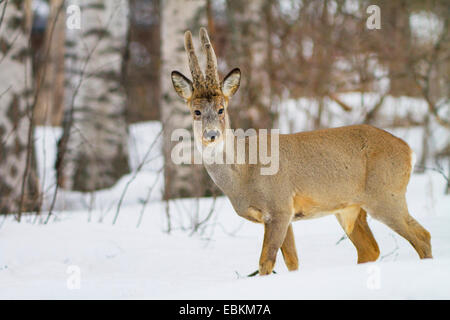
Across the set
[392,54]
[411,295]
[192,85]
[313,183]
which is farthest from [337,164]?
[392,54]

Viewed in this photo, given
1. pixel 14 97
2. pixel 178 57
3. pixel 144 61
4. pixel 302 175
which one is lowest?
pixel 302 175

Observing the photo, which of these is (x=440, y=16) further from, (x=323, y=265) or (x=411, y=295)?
(x=411, y=295)

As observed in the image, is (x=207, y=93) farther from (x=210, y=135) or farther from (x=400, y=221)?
(x=400, y=221)

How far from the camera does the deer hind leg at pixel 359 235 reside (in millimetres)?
4836

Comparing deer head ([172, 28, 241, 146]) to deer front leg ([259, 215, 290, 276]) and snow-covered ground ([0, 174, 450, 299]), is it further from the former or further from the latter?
snow-covered ground ([0, 174, 450, 299])

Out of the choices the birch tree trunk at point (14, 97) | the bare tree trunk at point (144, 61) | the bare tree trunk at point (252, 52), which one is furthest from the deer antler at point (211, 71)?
the bare tree trunk at point (144, 61)

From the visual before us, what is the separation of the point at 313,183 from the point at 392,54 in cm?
788

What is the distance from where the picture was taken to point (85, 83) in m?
10.1

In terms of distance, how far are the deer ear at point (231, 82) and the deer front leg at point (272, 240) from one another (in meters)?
1.07

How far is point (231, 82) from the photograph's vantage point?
443cm

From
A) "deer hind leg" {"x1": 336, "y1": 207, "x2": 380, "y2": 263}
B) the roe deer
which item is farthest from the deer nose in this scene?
"deer hind leg" {"x1": 336, "y1": 207, "x2": 380, "y2": 263}

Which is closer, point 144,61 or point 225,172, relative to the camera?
point 225,172

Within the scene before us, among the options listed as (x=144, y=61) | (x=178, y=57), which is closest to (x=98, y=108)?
(x=178, y=57)

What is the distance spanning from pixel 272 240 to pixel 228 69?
4.37 metres
